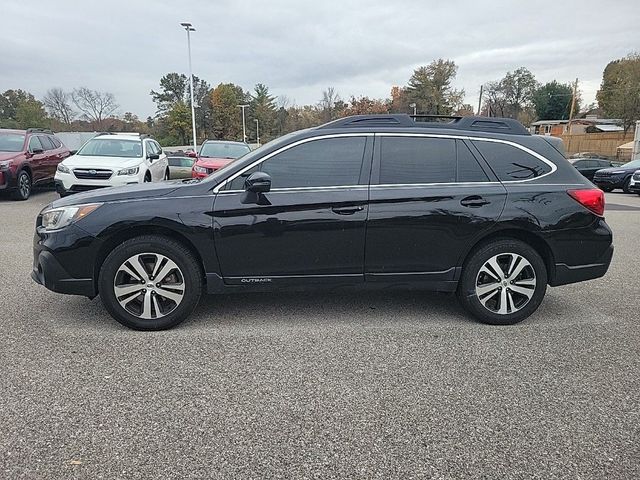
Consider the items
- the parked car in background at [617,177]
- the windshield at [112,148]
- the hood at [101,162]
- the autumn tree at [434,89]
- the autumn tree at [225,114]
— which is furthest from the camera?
the autumn tree at [225,114]

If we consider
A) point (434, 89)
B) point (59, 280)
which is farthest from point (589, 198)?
point (434, 89)

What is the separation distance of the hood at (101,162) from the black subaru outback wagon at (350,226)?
21.6ft

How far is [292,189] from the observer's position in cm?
390

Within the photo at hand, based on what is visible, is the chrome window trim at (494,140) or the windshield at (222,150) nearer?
the chrome window trim at (494,140)

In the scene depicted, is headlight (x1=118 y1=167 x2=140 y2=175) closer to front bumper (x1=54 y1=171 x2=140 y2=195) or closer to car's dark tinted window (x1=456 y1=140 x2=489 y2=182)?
front bumper (x1=54 y1=171 x2=140 y2=195)

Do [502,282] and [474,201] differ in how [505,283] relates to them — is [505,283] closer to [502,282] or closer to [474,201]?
[502,282]

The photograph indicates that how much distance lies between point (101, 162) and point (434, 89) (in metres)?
61.0

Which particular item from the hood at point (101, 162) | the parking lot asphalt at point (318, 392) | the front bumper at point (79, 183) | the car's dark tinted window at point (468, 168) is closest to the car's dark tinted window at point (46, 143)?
the hood at point (101, 162)

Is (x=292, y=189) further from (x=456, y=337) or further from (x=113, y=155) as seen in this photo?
(x=113, y=155)

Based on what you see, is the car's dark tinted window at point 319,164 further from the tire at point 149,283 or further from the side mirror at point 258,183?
the tire at point 149,283

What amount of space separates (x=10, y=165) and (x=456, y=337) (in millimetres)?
10971

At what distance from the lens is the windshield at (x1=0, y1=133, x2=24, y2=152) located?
Answer: 37.4 ft

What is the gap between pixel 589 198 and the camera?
4.13 metres

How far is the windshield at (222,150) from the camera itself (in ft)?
42.5
